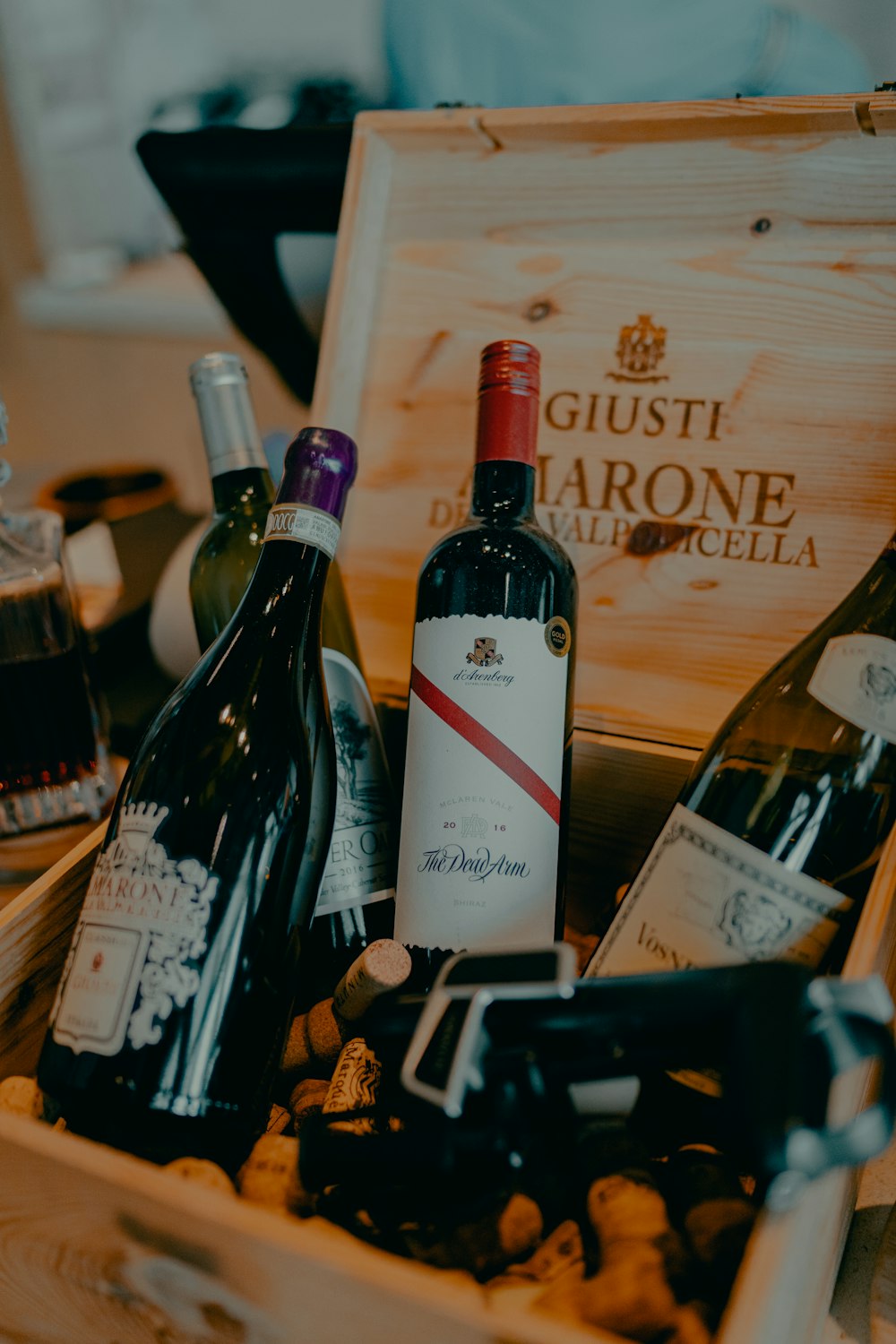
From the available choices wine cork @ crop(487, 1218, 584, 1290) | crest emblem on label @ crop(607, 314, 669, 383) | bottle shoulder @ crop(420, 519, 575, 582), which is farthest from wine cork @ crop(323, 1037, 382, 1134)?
crest emblem on label @ crop(607, 314, 669, 383)

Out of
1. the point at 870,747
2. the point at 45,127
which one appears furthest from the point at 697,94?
→ the point at 45,127

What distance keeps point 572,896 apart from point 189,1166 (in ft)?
1.43

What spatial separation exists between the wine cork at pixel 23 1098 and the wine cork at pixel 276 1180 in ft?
0.44

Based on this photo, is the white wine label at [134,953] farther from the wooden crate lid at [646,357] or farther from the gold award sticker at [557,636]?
the wooden crate lid at [646,357]

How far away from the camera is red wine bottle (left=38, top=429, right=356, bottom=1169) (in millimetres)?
475

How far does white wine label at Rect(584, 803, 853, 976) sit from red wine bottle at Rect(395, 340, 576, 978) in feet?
0.22

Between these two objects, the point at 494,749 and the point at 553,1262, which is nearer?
the point at 553,1262

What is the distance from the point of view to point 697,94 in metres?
0.97

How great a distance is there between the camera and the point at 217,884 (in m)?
0.50

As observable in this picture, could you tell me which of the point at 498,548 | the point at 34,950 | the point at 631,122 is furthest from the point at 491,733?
the point at 631,122

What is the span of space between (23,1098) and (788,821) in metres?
0.52

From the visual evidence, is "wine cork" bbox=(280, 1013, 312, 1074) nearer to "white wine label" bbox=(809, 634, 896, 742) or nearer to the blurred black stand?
"white wine label" bbox=(809, 634, 896, 742)

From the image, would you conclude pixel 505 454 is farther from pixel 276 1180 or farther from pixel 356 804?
pixel 276 1180

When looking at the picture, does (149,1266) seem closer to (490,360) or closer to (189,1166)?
(189,1166)
